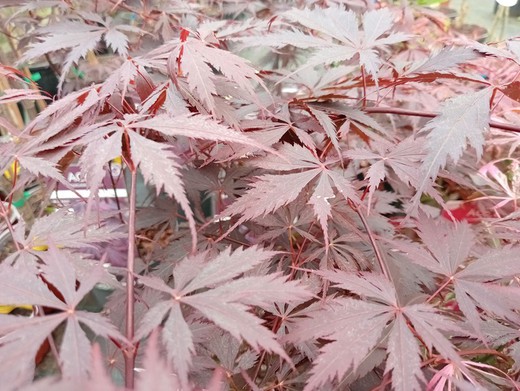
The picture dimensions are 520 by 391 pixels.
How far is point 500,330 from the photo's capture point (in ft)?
1.78

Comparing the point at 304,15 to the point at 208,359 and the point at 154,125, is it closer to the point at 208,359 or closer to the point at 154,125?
the point at 154,125

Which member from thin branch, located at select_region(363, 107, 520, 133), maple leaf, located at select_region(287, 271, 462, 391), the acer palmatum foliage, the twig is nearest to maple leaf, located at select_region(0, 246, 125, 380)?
the acer palmatum foliage

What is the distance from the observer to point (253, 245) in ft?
1.69

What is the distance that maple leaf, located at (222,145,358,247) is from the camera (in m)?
0.53

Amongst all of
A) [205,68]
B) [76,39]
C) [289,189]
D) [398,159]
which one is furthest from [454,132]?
[76,39]

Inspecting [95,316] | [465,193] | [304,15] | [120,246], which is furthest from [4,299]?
[465,193]

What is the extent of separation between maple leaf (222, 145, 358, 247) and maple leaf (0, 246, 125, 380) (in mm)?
192

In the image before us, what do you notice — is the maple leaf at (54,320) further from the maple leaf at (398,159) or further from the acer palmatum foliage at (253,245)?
the maple leaf at (398,159)

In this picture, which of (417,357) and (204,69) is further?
(204,69)

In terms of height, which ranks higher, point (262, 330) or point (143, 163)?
point (143, 163)

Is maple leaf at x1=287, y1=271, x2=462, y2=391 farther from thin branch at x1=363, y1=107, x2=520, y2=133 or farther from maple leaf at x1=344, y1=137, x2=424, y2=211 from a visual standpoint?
thin branch at x1=363, y1=107, x2=520, y2=133

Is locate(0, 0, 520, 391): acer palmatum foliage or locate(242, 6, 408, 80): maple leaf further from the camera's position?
locate(242, 6, 408, 80): maple leaf

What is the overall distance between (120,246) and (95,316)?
2.16 feet

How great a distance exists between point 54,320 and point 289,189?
0.29m
